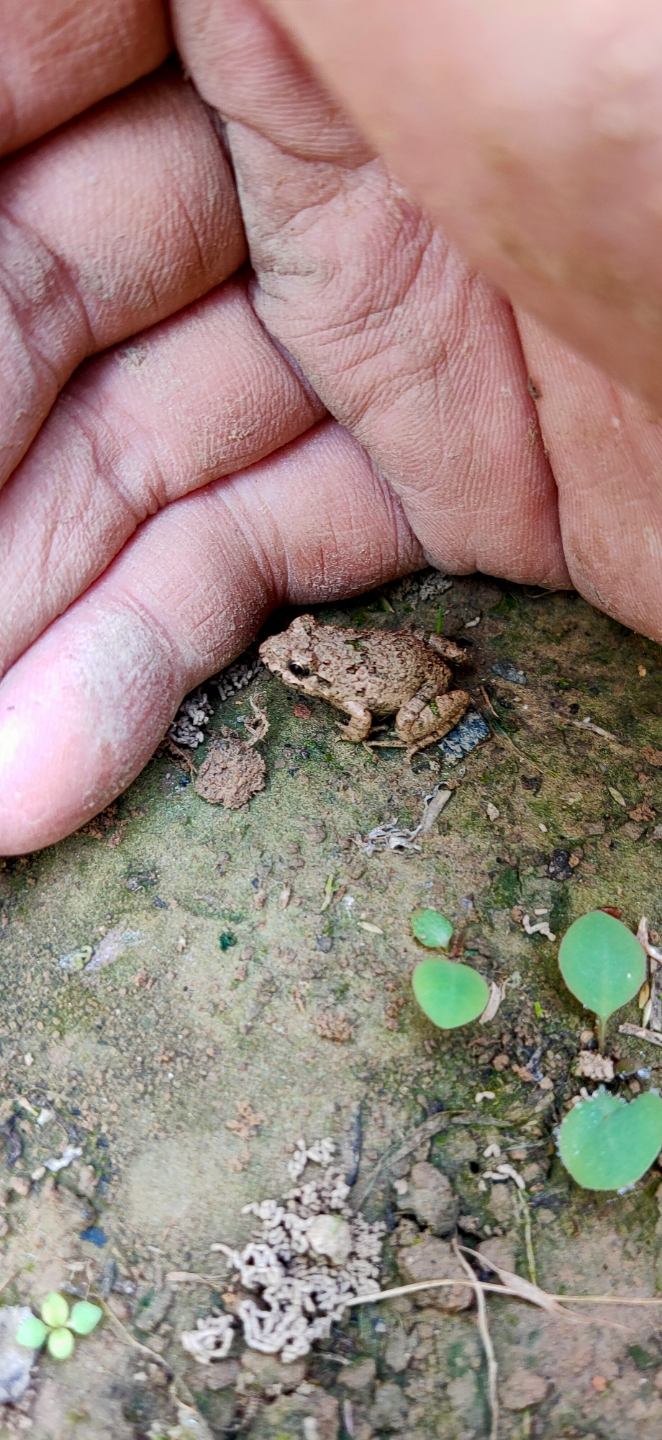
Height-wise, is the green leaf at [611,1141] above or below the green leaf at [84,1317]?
below

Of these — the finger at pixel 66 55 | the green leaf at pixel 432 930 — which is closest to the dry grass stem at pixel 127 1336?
the green leaf at pixel 432 930

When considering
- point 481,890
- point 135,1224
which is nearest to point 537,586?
point 481,890

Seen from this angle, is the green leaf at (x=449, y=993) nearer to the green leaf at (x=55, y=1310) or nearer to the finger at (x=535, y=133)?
the green leaf at (x=55, y=1310)

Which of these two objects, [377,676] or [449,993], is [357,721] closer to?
[377,676]

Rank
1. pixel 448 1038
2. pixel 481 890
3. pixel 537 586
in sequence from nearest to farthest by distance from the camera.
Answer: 1. pixel 448 1038
2. pixel 481 890
3. pixel 537 586

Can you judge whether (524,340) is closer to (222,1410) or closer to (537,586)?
(537,586)

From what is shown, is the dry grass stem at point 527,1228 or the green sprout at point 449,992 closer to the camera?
the dry grass stem at point 527,1228

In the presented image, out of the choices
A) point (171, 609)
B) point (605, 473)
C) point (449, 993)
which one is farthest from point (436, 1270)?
point (605, 473)
